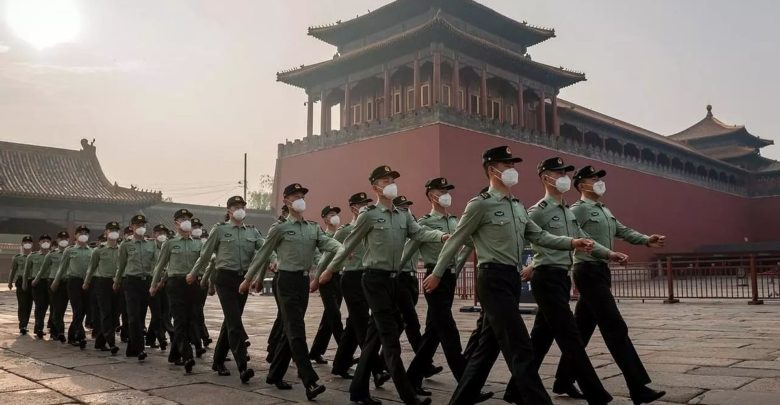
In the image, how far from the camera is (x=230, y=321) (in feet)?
17.1

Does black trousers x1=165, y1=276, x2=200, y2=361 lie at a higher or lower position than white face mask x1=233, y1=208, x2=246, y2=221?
lower

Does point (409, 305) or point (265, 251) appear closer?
point (409, 305)

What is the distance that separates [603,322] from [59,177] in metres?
24.7

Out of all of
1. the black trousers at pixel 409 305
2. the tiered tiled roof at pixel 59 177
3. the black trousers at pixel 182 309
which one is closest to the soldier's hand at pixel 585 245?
the black trousers at pixel 409 305

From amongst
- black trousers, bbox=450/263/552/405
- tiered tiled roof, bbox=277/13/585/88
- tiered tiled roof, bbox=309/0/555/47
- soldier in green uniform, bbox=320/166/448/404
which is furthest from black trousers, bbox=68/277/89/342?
tiered tiled roof, bbox=309/0/555/47

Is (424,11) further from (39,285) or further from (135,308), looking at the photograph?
(135,308)

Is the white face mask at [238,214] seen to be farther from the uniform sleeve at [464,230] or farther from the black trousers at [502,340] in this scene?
the black trousers at [502,340]

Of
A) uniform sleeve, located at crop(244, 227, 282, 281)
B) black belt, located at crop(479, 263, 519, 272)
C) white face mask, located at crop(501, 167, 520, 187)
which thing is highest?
white face mask, located at crop(501, 167, 520, 187)

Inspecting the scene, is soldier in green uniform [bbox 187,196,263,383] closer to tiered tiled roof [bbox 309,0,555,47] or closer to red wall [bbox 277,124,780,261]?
red wall [bbox 277,124,780,261]

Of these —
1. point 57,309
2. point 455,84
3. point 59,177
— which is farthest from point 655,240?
point 59,177

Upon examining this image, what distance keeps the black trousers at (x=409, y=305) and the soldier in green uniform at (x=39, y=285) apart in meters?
6.36

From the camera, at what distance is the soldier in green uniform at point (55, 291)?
8.58 metres

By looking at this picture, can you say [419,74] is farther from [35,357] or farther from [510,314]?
[510,314]

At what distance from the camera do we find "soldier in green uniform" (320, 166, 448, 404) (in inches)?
162
